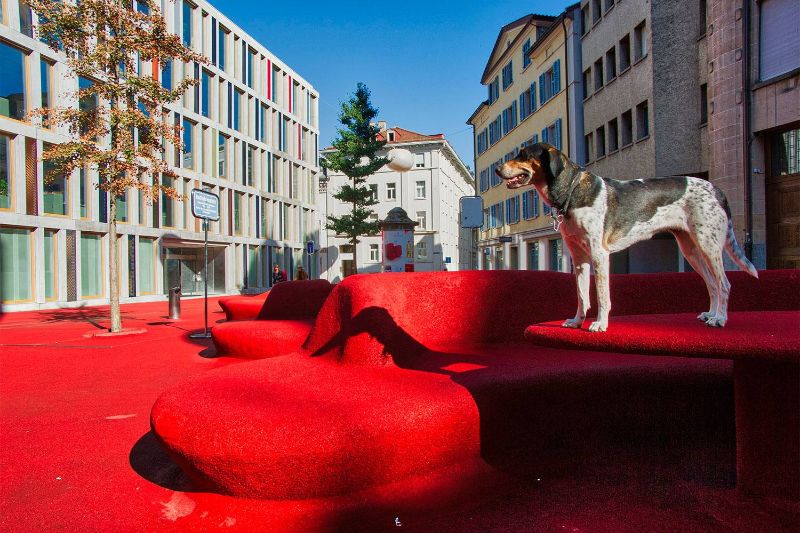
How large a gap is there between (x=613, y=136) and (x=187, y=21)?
2494 centimetres

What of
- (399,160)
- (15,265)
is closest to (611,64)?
(399,160)

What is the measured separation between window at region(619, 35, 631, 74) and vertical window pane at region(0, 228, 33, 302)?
24721 mm

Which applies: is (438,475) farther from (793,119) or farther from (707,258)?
(793,119)

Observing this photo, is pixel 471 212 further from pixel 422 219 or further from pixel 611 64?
pixel 422 219

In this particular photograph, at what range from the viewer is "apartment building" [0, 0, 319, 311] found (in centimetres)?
2156

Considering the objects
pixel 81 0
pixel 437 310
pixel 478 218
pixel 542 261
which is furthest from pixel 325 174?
pixel 437 310

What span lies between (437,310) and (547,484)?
1.85 meters

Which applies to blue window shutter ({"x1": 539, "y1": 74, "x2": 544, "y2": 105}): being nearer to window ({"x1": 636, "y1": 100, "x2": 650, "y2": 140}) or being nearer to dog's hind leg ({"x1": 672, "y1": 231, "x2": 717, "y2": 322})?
window ({"x1": 636, "y1": 100, "x2": 650, "y2": 140})

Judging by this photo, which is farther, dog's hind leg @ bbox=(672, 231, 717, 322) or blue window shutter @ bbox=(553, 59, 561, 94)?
blue window shutter @ bbox=(553, 59, 561, 94)

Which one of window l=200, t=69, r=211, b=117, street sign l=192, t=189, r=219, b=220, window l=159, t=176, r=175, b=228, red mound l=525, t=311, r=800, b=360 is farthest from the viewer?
window l=200, t=69, r=211, b=117

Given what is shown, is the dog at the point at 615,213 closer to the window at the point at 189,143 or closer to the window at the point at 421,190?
the window at the point at 189,143

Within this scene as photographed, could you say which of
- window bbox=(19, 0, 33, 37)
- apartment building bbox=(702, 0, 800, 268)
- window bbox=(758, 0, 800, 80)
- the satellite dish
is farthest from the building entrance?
window bbox=(758, 0, 800, 80)

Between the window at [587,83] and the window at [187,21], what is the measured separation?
2216 cm

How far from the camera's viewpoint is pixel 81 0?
1307 cm
